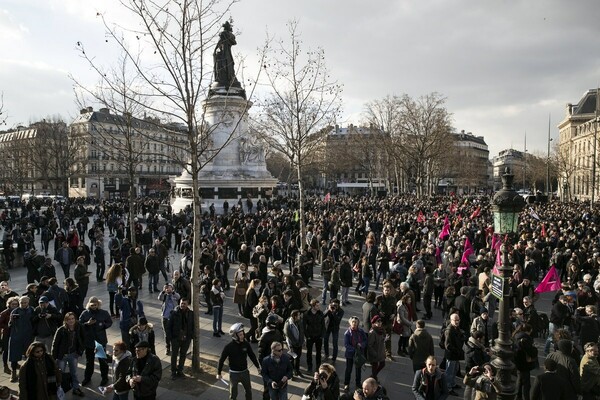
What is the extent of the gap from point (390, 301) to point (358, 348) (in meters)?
2.25

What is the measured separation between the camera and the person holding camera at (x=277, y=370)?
6.51 m

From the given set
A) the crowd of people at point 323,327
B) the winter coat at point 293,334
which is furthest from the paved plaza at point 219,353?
the winter coat at point 293,334

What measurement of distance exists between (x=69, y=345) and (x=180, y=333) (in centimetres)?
184

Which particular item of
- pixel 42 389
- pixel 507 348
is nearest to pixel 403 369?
pixel 507 348

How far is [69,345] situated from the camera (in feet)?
23.8

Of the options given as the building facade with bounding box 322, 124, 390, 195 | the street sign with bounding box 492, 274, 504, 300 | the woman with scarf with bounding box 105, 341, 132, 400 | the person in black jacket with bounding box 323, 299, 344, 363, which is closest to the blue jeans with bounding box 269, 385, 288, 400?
the woman with scarf with bounding box 105, 341, 132, 400

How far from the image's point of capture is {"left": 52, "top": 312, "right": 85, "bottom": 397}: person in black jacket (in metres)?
7.15

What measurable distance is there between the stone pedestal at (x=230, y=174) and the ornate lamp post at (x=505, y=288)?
2962 centimetres

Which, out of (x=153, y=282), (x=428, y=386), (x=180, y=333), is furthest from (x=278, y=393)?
(x=153, y=282)

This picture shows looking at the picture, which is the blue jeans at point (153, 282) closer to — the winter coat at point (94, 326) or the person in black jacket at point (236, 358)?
the winter coat at point (94, 326)

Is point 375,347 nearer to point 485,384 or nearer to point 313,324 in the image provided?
point 313,324

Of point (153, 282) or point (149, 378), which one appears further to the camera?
point (153, 282)

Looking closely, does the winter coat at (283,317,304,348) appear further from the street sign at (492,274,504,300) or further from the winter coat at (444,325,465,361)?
the street sign at (492,274,504,300)

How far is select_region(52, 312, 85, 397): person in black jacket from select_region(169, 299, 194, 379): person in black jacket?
1.53 m
